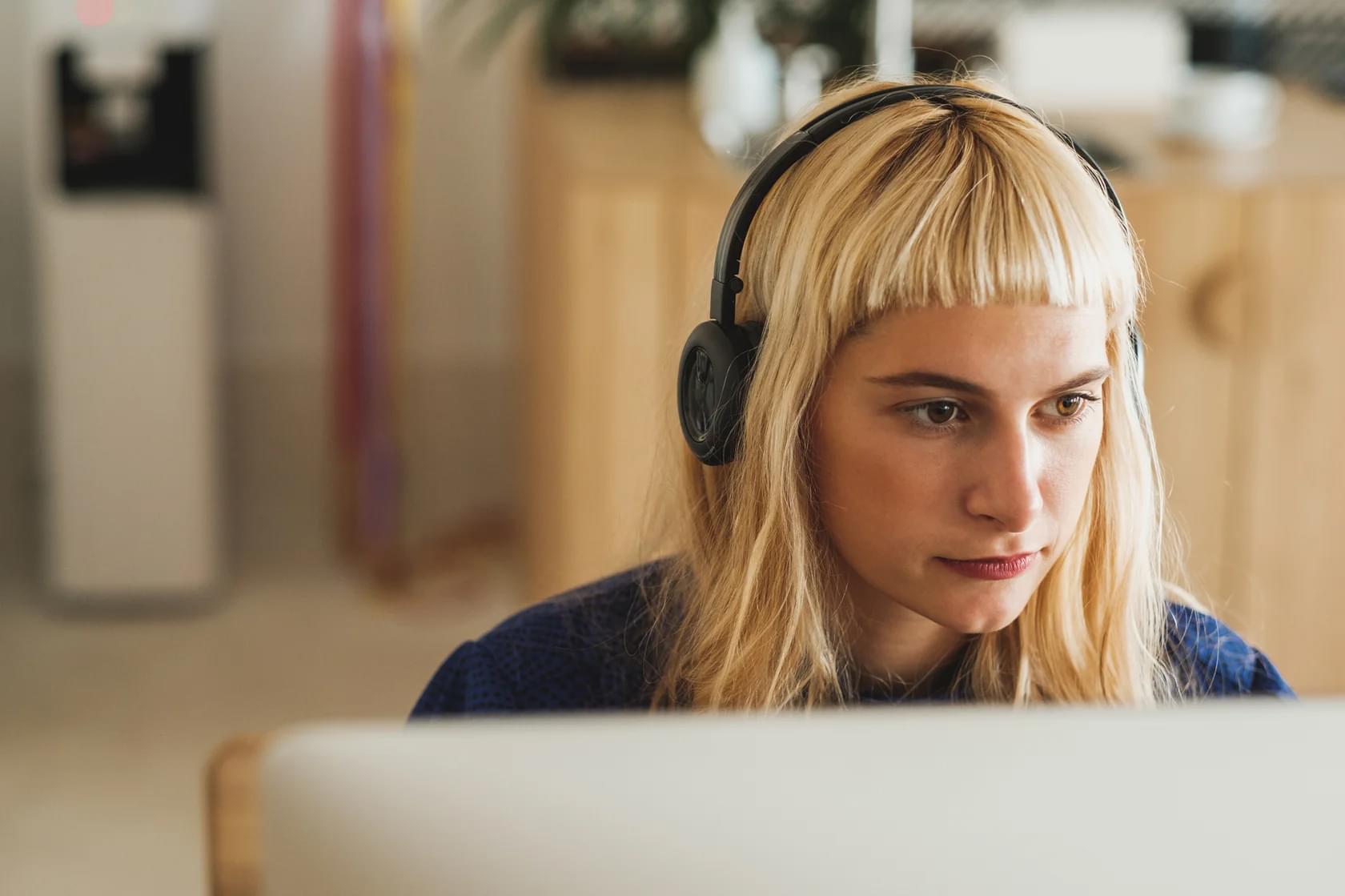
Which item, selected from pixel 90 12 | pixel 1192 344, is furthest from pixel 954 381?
pixel 90 12

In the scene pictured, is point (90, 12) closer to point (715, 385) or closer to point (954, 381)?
point (715, 385)

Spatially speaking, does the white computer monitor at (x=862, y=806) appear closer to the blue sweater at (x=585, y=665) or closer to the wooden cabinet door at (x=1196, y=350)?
the blue sweater at (x=585, y=665)

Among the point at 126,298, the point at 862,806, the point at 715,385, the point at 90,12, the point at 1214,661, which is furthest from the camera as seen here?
the point at 126,298

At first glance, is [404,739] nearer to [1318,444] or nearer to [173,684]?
[1318,444]

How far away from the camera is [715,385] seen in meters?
0.94

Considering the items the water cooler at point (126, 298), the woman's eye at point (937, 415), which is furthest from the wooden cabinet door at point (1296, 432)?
the water cooler at point (126, 298)

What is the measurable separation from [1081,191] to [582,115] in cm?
174

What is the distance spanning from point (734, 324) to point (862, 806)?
1.82ft

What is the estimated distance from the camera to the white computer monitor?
422 millimetres

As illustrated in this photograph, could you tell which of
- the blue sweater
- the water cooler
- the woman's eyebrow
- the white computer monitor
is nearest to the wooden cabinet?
the water cooler

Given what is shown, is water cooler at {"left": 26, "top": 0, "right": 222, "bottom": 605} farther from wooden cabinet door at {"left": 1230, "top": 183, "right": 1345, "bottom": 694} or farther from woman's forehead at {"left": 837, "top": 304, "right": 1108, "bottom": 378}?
woman's forehead at {"left": 837, "top": 304, "right": 1108, "bottom": 378}

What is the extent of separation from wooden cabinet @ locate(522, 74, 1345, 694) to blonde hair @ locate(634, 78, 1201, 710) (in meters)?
1.18

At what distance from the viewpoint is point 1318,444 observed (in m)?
2.37

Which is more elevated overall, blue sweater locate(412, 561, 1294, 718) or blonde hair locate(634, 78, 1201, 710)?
blonde hair locate(634, 78, 1201, 710)
